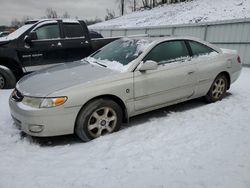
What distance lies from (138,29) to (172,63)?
38.7 feet

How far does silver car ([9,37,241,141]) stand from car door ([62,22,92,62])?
2.38 m

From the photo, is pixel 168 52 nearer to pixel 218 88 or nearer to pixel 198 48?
pixel 198 48

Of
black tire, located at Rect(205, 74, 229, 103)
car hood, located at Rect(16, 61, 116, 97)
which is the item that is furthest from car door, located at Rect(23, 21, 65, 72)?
black tire, located at Rect(205, 74, 229, 103)

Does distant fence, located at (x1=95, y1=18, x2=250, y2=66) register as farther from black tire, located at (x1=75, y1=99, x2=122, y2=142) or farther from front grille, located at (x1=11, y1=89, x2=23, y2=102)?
front grille, located at (x1=11, y1=89, x2=23, y2=102)

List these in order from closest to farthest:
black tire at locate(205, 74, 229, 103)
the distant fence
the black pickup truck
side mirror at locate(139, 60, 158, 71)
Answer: side mirror at locate(139, 60, 158, 71) < black tire at locate(205, 74, 229, 103) < the black pickup truck < the distant fence

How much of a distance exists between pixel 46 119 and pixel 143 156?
4.53 ft

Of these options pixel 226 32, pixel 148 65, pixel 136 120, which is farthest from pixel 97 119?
pixel 226 32

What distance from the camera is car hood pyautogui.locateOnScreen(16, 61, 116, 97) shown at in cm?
346

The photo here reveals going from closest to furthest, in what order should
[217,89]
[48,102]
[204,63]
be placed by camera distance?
1. [48,102]
2. [204,63]
3. [217,89]

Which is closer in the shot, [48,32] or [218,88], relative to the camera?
[218,88]

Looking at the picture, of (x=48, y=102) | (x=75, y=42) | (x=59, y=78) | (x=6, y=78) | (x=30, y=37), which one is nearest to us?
(x=48, y=102)

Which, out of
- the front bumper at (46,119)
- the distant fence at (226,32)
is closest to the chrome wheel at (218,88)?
the front bumper at (46,119)

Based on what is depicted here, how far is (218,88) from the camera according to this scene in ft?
17.4

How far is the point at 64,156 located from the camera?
3264 mm
